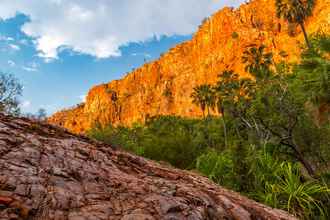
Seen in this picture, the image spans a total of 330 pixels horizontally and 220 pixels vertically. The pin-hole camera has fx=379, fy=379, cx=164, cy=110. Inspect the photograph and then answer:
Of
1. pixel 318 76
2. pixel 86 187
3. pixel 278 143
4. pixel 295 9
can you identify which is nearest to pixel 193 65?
pixel 295 9

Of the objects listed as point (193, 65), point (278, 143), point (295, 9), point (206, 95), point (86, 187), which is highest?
point (193, 65)

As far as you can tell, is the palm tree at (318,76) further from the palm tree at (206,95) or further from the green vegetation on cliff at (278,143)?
the palm tree at (206,95)

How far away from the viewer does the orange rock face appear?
101750 mm

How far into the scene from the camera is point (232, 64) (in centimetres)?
10769

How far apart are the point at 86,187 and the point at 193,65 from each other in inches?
4683

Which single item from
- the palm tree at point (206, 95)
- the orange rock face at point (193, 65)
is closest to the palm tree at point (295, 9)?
the palm tree at point (206, 95)

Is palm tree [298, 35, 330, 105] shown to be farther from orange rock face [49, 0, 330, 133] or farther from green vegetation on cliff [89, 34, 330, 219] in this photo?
orange rock face [49, 0, 330, 133]

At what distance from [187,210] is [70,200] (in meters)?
1.79

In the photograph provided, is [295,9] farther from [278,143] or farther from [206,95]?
[278,143]

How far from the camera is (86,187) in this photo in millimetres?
5863

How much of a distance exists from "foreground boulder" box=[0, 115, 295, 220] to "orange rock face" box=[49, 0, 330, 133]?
84695 mm

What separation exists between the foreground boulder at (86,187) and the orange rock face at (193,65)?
8470 centimetres

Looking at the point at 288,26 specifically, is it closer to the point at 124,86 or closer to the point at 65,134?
the point at 124,86

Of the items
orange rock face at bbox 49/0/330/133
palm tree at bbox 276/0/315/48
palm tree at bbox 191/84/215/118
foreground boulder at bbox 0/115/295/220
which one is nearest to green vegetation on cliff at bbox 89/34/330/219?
foreground boulder at bbox 0/115/295/220
